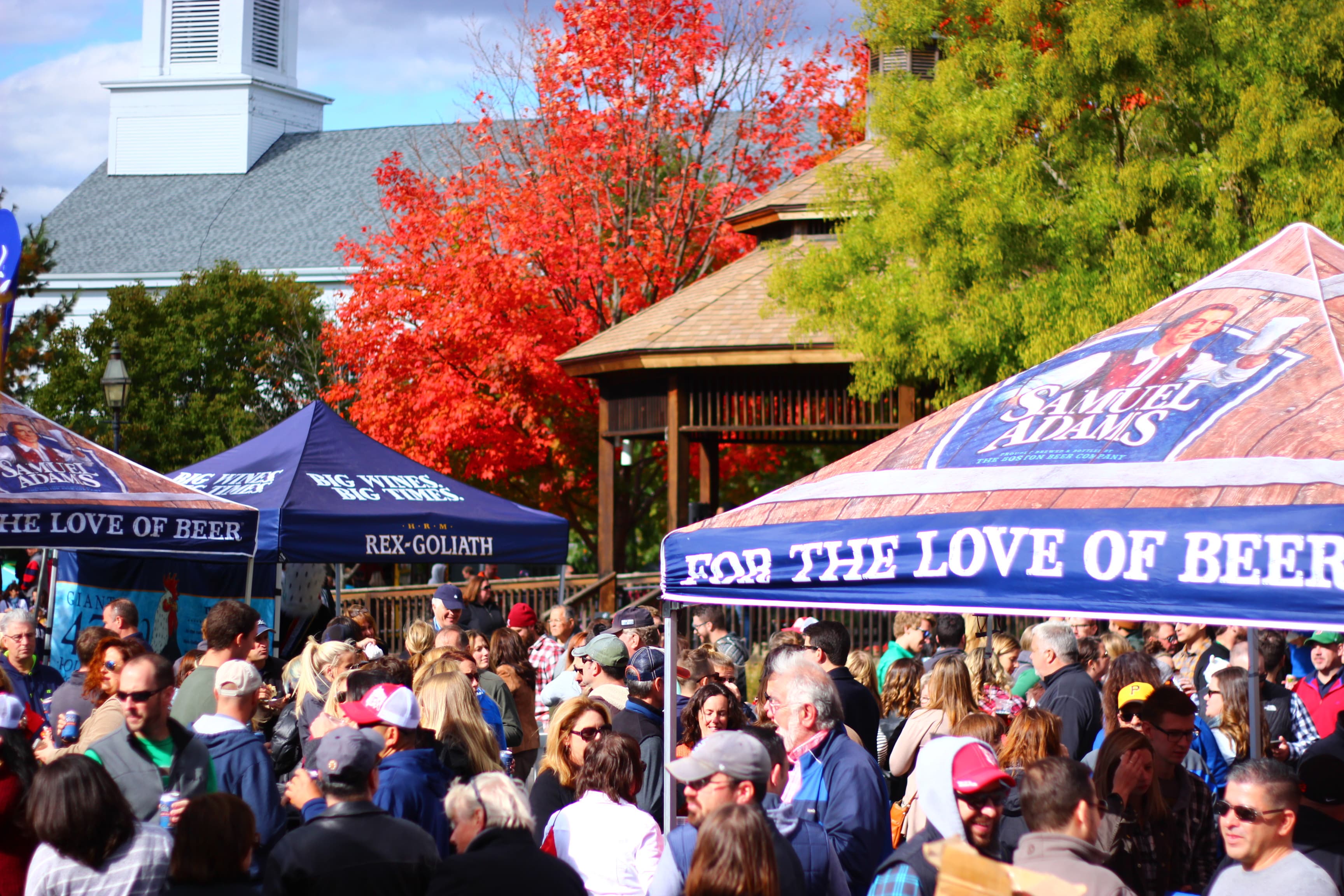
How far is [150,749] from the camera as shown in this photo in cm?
556

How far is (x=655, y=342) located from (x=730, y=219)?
3.61 m

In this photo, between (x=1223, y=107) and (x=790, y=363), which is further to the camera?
(x=790, y=363)

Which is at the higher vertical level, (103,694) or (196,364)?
(196,364)

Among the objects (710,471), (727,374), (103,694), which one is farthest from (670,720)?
(710,471)

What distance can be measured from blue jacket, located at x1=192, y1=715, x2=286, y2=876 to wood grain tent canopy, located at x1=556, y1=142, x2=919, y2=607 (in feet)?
41.0

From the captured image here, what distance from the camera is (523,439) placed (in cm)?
2317

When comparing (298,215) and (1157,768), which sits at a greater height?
(298,215)

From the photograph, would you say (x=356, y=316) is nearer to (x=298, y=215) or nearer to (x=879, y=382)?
(x=879, y=382)

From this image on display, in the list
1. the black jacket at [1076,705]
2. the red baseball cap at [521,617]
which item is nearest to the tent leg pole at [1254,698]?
the black jacket at [1076,705]

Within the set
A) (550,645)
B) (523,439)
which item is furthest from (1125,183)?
(523,439)

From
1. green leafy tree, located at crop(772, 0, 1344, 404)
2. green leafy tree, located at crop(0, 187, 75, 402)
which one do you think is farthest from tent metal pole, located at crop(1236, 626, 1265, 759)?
green leafy tree, located at crop(0, 187, 75, 402)

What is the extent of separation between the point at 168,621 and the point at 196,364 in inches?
1066

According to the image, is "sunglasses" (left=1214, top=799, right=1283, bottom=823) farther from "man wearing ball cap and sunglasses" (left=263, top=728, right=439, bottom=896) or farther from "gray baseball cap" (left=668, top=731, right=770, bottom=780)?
"man wearing ball cap and sunglasses" (left=263, top=728, right=439, bottom=896)

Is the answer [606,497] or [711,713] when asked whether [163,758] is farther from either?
[606,497]
